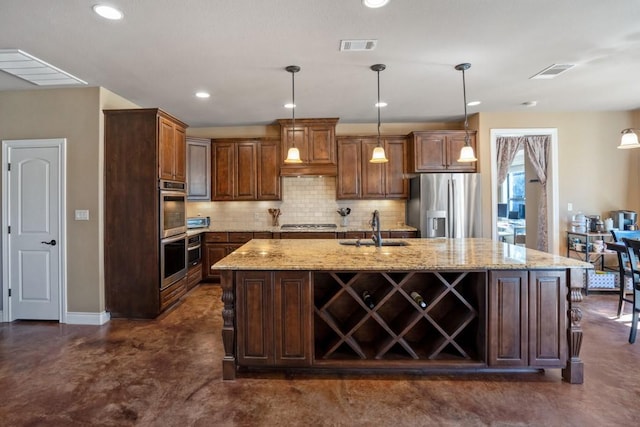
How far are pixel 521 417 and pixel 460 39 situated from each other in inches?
110

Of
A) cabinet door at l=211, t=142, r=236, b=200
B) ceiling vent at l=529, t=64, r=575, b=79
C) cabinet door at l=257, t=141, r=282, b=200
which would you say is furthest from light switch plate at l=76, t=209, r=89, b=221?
ceiling vent at l=529, t=64, r=575, b=79

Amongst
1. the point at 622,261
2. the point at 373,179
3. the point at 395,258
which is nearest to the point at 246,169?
the point at 373,179

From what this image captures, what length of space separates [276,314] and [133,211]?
240 centimetres

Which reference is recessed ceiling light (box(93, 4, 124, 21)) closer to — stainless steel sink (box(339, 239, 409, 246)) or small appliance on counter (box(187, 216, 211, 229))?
stainless steel sink (box(339, 239, 409, 246))

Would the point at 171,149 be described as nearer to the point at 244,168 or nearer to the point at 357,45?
the point at 244,168

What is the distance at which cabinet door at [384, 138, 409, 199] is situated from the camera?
17.8ft

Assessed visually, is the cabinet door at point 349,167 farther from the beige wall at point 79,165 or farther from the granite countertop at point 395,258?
the beige wall at point 79,165

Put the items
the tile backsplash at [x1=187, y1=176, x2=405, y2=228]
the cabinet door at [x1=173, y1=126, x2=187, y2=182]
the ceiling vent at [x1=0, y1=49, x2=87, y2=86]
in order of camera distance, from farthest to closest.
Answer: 1. the tile backsplash at [x1=187, y1=176, x2=405, y2=228]
2. the cabinet door at [x1=173, y1=126, x2=187, y2=182]
3. the ceiling vent at [x1=0, y1=49, x2=87, y2=86]

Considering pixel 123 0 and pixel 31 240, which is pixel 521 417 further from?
pixel 31 240

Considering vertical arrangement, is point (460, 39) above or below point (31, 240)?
above

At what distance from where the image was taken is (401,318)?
272 centimetres

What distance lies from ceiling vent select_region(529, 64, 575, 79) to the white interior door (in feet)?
17.6

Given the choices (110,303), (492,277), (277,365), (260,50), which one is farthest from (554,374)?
(110,303)

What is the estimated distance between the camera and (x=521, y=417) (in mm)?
2059
